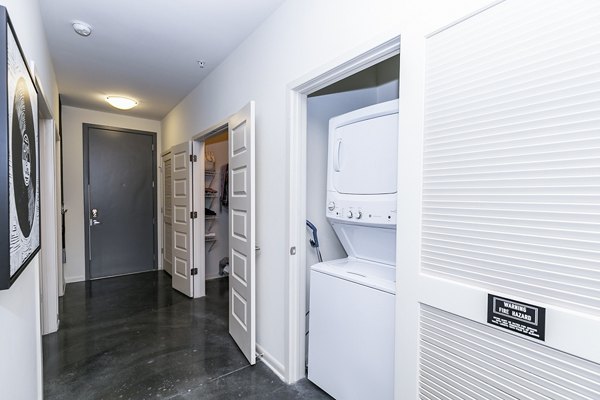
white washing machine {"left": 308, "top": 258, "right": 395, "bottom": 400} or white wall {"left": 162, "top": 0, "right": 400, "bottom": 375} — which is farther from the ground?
white wall {"left": 162, "top": 0, "right": 400, "bottom": 375}

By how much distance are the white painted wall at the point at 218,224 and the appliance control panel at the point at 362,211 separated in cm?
310

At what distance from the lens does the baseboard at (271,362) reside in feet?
6.89

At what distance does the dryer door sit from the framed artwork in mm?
1563

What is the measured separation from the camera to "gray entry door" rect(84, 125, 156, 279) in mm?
4527

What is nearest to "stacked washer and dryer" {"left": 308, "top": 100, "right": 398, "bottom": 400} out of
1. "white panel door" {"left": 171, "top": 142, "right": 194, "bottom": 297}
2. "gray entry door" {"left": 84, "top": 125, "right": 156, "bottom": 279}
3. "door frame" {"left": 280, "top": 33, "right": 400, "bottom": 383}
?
"door frame" {"left": 280, "top": 33, "right": 400, "bottom": 383}

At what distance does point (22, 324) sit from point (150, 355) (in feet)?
4.45

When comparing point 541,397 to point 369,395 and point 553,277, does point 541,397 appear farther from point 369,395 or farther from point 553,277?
point 369,395

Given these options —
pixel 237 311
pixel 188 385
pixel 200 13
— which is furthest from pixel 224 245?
pixel 200 13

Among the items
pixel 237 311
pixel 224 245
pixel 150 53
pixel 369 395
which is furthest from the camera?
pixel 224 245

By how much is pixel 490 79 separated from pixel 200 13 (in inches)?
80.4

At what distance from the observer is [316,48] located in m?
1.80

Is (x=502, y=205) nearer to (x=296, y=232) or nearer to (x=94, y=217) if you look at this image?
(x=296, y=232)

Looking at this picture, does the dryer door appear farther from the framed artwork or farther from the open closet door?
the framed artwork

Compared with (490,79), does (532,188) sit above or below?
below
